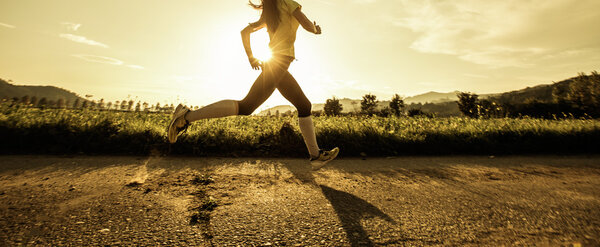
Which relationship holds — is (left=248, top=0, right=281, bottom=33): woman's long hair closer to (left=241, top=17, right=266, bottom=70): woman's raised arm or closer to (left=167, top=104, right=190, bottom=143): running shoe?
(left=241, top=17, right=266, bottom=70): woman's raised arm

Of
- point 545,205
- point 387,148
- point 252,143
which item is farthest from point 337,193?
point 387,148

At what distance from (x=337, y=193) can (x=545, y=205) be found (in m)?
1.71

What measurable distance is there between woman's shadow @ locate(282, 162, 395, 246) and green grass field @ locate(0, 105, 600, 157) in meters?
1.91

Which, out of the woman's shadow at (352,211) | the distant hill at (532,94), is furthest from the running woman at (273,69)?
the distant hill at (532,94)

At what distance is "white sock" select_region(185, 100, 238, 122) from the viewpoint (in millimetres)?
2707

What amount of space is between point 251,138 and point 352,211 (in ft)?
9.23

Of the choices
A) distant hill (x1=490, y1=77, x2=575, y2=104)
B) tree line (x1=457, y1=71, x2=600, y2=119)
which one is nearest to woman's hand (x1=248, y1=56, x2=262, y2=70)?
tree line (x1=457, y1=71, x2=600, y2=119)

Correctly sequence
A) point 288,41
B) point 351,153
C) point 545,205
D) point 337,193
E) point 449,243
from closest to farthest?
point 449,243 < point 545,205 < point 337,193 < point 288,41 < point 351,153

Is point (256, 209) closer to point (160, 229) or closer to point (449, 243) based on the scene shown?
point (160, 229)

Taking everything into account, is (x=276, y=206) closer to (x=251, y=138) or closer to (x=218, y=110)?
(x=218, y=110)

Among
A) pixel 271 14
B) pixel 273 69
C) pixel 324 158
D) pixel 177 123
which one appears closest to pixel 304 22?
pixel 271 14

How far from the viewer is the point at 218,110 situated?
2.71 m

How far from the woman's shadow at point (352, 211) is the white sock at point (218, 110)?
3.60 feet

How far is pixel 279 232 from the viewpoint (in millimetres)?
1418
